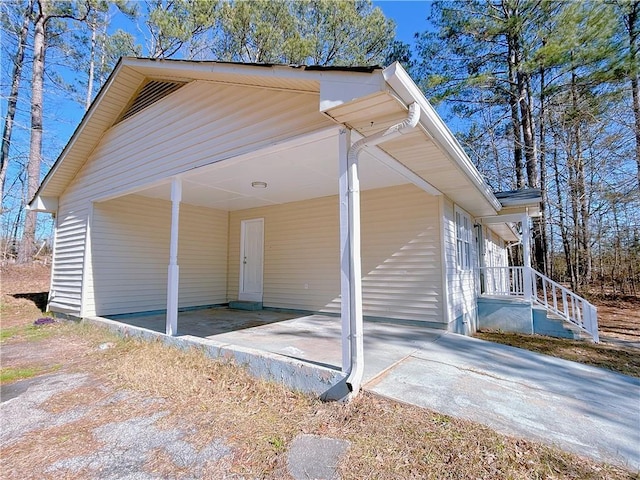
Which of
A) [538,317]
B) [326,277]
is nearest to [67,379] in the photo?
[326,277]

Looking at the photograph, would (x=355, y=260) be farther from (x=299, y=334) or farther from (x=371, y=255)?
(x=371, y=255)

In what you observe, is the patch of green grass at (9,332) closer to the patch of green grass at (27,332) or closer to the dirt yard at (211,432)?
the patch of green grass at (27,332)

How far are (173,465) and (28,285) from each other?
12070mm

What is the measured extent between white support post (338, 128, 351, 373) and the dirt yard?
471 millimetres

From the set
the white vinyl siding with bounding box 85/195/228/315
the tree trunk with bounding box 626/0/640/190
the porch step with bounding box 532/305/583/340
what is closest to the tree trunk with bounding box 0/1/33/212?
the white vinyl siding with bounding box 85/195/228/315

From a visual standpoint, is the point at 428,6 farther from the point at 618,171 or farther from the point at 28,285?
the point at 28,285

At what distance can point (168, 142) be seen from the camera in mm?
5121

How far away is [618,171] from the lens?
11039mm

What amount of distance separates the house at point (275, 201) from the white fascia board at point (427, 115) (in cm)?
2

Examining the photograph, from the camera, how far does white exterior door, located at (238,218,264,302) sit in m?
7.56

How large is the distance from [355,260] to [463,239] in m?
4.73

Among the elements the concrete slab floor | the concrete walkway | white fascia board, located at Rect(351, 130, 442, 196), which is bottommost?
the concrete walkway

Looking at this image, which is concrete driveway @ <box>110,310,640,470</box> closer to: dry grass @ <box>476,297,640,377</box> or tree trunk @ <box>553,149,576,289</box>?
dry grass @ <box>476,297,640,377</box>

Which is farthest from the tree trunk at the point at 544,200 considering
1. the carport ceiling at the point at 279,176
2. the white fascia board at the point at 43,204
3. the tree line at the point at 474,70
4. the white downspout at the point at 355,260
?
the white fascia board at the point at 43,204
